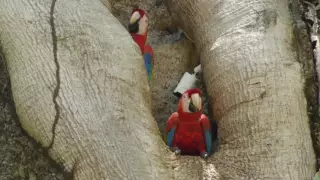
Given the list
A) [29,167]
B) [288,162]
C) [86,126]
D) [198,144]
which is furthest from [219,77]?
[29,167]

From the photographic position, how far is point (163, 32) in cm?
342

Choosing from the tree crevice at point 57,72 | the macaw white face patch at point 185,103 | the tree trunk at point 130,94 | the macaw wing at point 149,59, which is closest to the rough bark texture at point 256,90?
the tree trunk at point 130,94

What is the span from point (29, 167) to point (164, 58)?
1.29 metres

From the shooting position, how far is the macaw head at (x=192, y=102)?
8.29 feet

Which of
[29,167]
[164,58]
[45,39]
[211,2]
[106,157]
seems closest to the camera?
[106,157]

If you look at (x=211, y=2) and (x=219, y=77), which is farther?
(x=211, y=2)

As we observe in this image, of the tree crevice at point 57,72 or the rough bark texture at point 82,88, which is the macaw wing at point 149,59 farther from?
the tree crevice at point 57,72

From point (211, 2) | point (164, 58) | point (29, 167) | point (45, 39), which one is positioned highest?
point (211, 2)

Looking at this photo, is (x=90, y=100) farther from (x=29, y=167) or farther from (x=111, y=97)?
(x=29, y=167)

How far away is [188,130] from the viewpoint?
8.71 ft

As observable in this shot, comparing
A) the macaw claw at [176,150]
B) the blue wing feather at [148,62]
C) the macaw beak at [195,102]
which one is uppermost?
the macaw beak at [195,102]

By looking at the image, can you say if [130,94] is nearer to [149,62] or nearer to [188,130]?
[188,130]

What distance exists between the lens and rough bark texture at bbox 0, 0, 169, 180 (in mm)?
2113

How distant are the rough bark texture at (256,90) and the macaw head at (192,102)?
0.32ft
